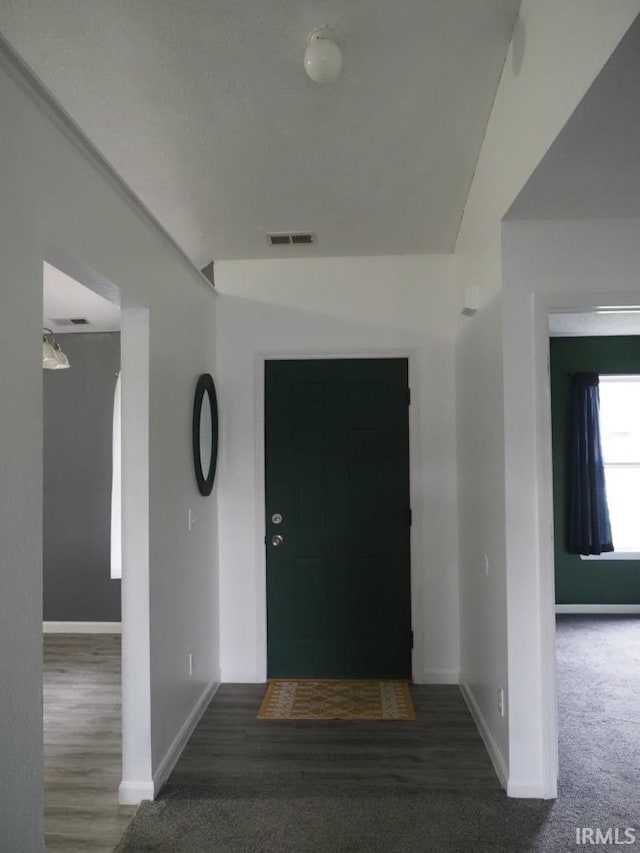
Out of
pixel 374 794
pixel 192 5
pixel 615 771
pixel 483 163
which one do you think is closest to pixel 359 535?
pixel 374 794

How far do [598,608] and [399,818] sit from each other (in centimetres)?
353

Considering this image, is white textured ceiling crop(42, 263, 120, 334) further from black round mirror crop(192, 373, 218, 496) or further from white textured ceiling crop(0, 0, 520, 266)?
black round mirror crop(192, 373, 218, 496)

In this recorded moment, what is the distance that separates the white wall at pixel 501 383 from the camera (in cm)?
166

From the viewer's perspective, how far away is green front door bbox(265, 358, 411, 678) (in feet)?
11.8

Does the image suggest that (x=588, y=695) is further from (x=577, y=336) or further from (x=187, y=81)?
(x=187, y=81)

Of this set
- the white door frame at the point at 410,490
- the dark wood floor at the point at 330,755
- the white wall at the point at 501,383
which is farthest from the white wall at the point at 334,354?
the dark wood floor at the point at 330,755

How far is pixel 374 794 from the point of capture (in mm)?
2414

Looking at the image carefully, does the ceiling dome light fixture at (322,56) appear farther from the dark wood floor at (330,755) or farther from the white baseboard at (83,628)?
the white baseboard at (83,628)

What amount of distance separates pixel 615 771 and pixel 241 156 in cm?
323

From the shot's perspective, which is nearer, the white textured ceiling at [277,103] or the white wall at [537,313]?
the white textured ceiling at [277,103]

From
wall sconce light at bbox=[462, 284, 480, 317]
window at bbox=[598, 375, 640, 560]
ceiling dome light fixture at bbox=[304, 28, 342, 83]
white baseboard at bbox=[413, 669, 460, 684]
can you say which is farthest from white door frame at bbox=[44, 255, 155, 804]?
window at bbox=[598, 375, 640, 560]

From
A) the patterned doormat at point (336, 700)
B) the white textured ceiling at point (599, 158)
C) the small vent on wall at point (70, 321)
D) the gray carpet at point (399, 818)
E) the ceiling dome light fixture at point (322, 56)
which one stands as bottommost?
the gray carpet at point (399, 818)

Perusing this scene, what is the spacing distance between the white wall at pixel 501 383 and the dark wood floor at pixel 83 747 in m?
1.62

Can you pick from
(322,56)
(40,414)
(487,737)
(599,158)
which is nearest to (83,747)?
(487,737)
